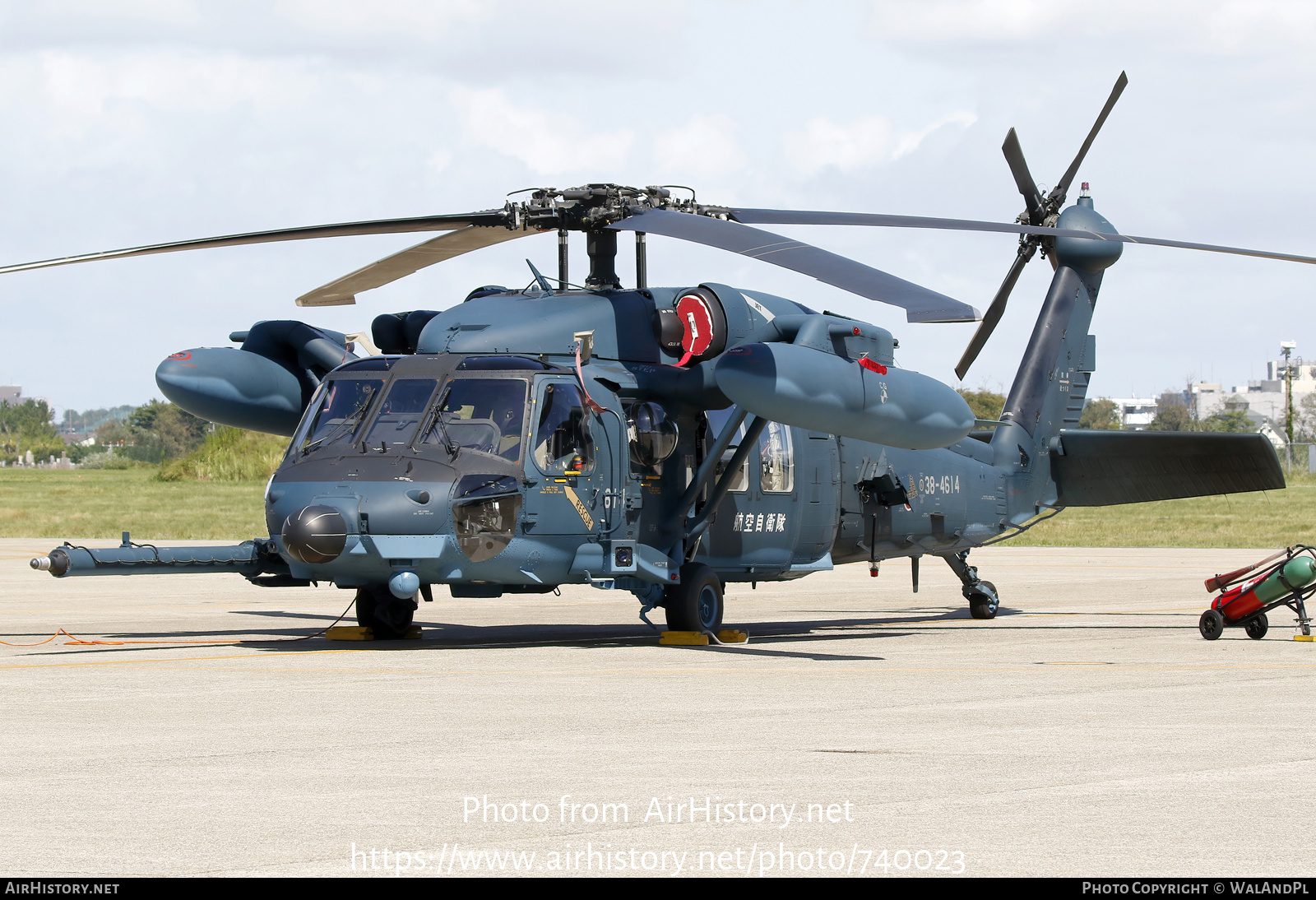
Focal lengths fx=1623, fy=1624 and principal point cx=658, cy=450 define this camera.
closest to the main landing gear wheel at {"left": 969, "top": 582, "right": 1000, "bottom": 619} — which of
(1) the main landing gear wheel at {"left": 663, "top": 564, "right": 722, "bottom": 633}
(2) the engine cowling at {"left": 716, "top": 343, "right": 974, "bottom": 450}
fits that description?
(1) the main landing gear wheel at {"left": 663, "top": 564, "right": 722, "bottom": 633}

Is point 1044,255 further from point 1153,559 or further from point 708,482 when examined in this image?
point 1153,559

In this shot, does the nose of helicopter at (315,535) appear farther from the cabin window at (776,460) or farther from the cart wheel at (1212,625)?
the cart wheel at (1212,625)

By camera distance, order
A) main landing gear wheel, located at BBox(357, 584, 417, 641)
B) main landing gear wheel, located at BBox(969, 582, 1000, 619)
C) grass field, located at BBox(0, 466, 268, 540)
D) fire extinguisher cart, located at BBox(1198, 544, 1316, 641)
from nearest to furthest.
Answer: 1. fire extinguisher cart, located at BBox(1198, 544, 1316, 641)
2. main landing gear wheel, located at BBox(357, 584, 417, 641)
3. main landing gear wheel, located at BBox(969, 582, 1000, 619)
4. grass field, located at BBox(0, 466, 268, 540)

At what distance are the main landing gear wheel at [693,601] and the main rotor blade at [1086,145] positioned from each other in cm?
887

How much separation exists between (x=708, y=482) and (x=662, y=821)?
10444 mm

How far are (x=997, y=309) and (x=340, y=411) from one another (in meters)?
10.1

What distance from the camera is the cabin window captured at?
18125 mm

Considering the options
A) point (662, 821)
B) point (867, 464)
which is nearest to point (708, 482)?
point (867, 464)

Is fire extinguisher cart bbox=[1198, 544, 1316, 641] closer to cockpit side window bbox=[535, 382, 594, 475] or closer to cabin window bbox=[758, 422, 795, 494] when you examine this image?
cabin window bbox=[758, 422, 795, 494]

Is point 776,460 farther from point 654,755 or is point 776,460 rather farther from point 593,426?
point 654,755

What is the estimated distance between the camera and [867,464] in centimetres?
2006

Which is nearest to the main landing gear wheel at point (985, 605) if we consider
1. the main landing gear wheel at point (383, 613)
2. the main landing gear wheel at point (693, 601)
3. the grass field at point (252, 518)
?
the main landing gear wheel at point (693, 601)

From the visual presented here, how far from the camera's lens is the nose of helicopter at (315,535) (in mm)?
14375

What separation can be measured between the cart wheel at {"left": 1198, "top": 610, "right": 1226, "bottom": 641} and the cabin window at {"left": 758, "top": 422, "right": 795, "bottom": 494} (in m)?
4.77
